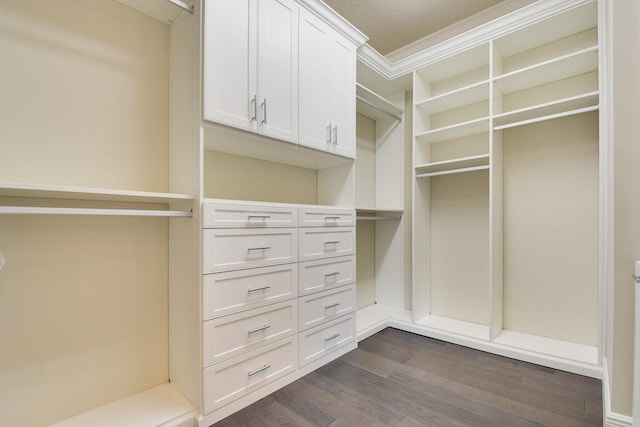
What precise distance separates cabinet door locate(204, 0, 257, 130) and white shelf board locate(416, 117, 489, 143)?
1652 mm

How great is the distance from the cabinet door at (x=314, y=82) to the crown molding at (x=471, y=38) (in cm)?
57

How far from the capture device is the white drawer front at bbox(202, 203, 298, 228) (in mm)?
1486

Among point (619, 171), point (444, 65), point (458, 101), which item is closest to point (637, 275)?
point (619, 171)

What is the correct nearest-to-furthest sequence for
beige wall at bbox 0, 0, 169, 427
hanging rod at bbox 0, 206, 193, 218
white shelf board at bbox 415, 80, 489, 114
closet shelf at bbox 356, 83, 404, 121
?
1. hanging rod at bbox 0, 206, 193, 218
2. beige wall at bbox 0, 0, 169, 427
3. white shelf board at bbox 415, 80, 489, 114
4. closet shelf at bbox 356, 83, 404, 121

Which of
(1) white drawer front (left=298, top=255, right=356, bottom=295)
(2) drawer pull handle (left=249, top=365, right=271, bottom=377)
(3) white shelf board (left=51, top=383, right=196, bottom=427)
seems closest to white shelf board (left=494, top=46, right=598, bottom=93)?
(1) white drawer front (left=298, top=255, right=356, bottom=295)

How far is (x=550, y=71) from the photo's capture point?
2160 mm

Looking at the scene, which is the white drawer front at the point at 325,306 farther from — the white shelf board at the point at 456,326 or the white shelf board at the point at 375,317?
the white shelf board at the point at 456,326

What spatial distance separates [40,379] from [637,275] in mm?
2577

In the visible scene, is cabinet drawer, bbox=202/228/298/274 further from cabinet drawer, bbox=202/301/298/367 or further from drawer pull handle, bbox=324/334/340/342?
drawer pull handle, bbox=324/334/340/342

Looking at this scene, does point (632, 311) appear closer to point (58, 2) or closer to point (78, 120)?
point (78, 120)

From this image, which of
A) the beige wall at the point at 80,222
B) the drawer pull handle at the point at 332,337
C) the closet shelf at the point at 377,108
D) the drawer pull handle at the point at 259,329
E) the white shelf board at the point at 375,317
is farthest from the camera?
the closet shelf at the point at 377,108

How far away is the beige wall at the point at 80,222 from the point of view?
1.31 m

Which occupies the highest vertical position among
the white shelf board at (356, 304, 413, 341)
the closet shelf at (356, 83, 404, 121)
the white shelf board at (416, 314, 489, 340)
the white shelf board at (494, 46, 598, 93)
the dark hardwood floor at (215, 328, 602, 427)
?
the closet shelf at (356, 83, 404, 121)

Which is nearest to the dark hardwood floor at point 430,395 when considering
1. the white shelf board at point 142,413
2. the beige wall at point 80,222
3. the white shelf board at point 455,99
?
the white shelf board at point 142,413
